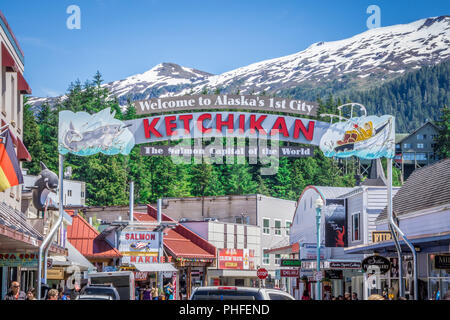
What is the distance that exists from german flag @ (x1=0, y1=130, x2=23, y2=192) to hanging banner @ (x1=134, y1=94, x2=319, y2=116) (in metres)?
17.2

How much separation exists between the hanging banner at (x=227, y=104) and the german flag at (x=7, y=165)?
17199mm

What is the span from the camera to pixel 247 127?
42094mm

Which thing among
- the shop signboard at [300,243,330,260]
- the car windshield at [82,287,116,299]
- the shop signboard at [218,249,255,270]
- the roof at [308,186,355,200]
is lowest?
the shop signboard at [218,249,255,270]

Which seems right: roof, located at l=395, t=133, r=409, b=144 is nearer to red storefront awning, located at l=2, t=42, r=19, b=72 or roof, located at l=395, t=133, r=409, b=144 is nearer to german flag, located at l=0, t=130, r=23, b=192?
red storefront awning, located at l=2, t=42, r=19, b=72

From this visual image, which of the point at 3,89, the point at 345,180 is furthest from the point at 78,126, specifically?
the point at 345,180

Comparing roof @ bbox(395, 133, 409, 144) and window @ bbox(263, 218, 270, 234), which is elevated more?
roof @ bbox(395, 133, 409, 144)

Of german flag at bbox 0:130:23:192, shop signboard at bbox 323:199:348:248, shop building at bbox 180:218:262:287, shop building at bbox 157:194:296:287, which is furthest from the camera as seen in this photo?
shop building at bbox 157:194:296:287

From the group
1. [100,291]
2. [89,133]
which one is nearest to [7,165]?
[100,291]

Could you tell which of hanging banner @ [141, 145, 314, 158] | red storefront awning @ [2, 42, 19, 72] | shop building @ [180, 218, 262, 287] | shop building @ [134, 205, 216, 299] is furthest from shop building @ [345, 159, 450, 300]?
shop building @ [180, 218, 262, 287]

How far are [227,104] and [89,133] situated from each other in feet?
28.8

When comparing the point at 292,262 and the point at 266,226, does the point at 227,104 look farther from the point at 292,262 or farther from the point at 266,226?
the point at 266,226

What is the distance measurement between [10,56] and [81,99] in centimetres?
5182

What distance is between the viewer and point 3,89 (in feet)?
101

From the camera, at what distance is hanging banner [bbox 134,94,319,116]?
40.5 m
